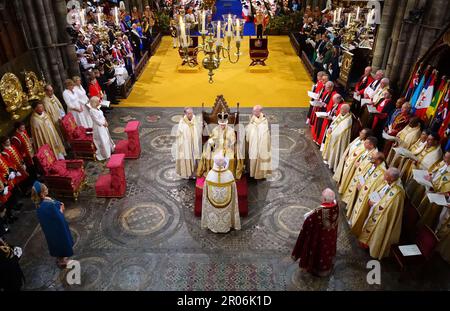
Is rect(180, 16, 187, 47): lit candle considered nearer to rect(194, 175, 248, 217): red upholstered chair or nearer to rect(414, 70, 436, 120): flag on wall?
rect(194, 175, 248, 217): red upholstered chair

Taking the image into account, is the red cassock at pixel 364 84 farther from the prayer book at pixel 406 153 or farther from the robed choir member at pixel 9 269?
the robed choir member at pixel 9 269

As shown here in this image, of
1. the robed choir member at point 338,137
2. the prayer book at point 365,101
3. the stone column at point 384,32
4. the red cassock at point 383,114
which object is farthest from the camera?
the stone column at point 384,32

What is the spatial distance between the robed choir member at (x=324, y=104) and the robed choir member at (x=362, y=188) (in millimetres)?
2983

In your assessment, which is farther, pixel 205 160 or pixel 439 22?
pixel 439 22

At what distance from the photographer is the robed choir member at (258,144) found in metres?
8.38

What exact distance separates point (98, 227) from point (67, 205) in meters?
1.16

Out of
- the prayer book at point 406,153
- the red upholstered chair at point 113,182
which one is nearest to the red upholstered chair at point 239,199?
the red upholstered chair at point 113,182

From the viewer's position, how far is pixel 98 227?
750 cm

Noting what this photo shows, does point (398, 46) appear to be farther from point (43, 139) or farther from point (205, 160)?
point (43, 139)

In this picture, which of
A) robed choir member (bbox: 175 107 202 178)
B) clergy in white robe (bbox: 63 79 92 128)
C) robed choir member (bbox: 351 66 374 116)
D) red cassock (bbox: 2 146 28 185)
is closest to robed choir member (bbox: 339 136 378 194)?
robed choir member (bbox: 175 107 202 178)

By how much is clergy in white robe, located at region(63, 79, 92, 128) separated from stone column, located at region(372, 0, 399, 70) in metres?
8.91

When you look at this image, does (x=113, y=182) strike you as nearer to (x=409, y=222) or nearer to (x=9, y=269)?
(x=9, y=269)

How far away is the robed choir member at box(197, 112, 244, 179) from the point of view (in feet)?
25.5
